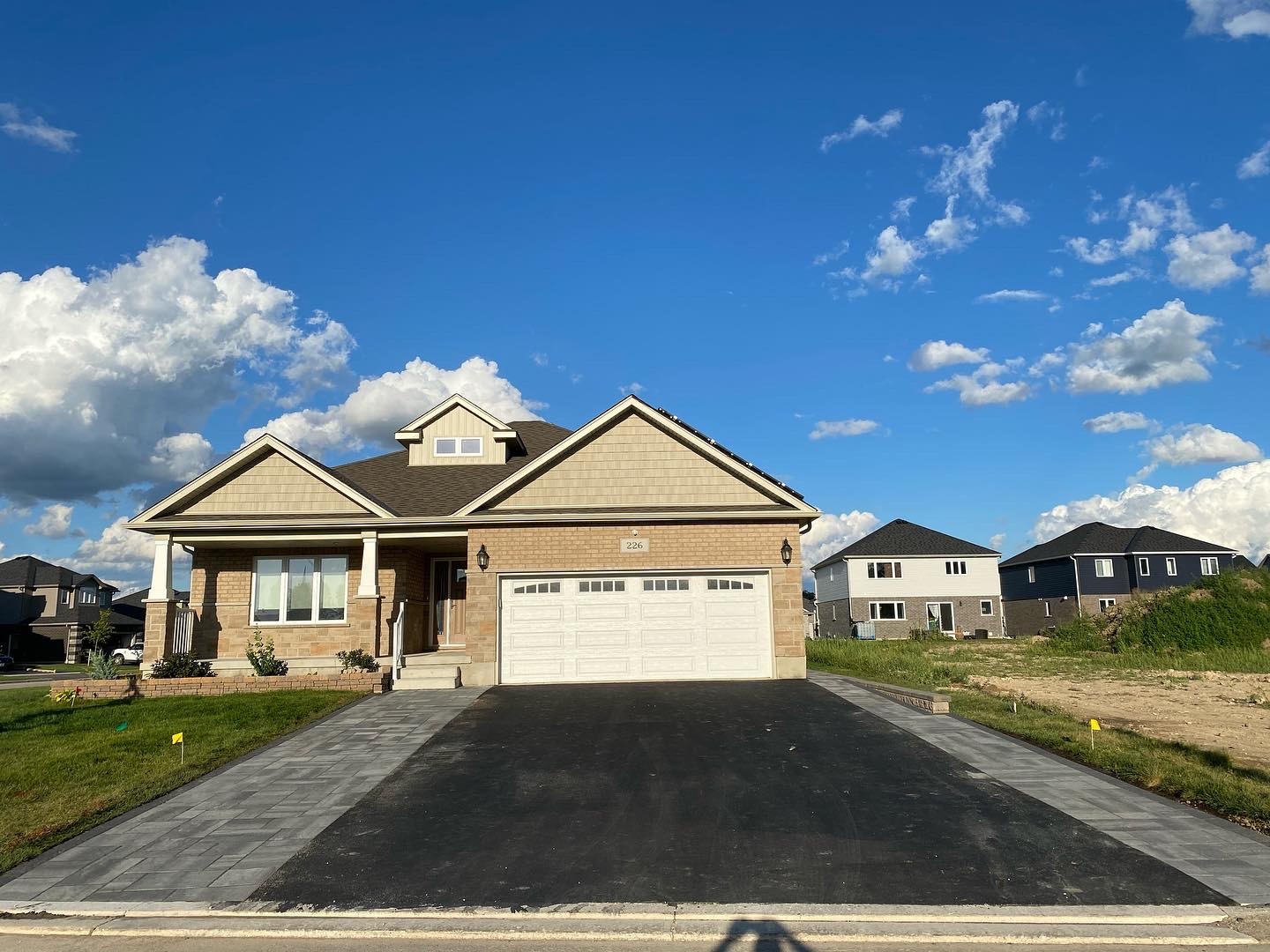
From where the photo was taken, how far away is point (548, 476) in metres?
18.0

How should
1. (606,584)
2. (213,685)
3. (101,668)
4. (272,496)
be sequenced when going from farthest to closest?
1. (272,496)
2. (606,584)
3. (101,668)
4. (213,685)

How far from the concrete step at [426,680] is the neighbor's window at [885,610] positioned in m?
39.0

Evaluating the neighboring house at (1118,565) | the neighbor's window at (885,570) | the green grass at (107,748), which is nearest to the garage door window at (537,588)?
the green grass at (107,748)

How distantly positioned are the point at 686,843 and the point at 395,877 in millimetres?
2546

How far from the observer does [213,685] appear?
16.6 m

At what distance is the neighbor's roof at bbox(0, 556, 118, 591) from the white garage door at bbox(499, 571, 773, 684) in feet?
155

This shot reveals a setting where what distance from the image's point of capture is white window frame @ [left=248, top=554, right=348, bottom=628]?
19.2 metres

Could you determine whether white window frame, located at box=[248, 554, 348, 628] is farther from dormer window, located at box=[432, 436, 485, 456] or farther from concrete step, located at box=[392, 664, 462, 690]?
dormer window, located at box=[432, 436, 485, 456]

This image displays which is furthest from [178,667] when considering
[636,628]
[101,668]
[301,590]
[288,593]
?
[636,628]

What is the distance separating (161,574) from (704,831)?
14.8m

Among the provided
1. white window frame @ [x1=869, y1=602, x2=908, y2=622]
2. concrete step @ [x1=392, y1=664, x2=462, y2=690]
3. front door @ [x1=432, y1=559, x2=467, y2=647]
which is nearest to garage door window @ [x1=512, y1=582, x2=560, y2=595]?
concrete step @ [x1=392, y1=664, x2=462, y2=690]

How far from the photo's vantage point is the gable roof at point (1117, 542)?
5316cm

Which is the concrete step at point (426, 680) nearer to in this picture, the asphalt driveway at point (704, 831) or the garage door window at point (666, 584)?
the garage door window at point (666, 584)

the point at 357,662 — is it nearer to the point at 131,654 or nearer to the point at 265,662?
the point at 265,662
